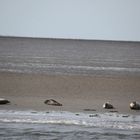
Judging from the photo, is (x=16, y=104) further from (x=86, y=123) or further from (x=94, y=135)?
(x=94, y=135)

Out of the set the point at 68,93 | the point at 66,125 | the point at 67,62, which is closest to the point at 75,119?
the point at 66,125

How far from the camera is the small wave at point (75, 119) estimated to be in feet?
56.4

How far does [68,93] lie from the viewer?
2662 centimetres

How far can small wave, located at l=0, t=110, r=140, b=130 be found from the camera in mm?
17188

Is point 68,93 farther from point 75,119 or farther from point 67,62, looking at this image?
point 67,62

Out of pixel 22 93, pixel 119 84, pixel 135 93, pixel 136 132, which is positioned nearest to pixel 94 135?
pixel 136 132

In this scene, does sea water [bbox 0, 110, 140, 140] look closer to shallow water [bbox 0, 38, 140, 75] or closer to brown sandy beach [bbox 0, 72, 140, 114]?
brown sandy beach [bbox 0, 72, 140, 114]

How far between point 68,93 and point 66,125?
9.76 metres

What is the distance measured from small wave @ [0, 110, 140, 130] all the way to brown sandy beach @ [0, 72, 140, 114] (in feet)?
4.45

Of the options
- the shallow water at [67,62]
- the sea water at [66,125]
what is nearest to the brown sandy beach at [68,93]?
the sea water at [66,125]

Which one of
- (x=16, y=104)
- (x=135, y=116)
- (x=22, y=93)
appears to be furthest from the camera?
(x=22, y=93)

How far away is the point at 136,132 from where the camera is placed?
16.0m

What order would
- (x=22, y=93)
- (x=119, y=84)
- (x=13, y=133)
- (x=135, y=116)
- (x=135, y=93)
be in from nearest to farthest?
(x=13, y=133), (x=135, y=116), (x=22, y=93), (x=135, y=93), (x=119, y=84)

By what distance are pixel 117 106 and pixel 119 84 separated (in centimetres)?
1022
